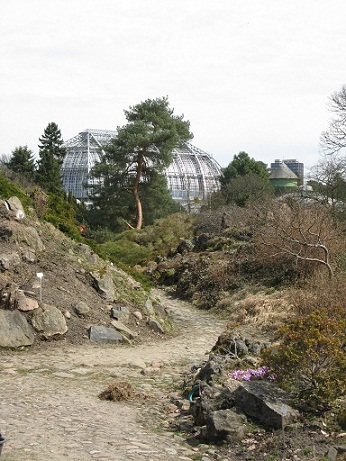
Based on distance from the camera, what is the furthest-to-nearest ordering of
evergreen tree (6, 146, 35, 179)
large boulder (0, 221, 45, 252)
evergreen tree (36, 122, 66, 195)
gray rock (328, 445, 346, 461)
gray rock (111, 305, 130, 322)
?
1. evergreen tree (6, 146, 35, 179)
2. evergreen tree (36, 122, 66, 195)
3. large boulder (0, 221, 45, 252)
4. gray rock (111, 305, 130, 322)
5. gray rock (328, 445, 346, 461)

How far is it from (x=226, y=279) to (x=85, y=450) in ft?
36.7

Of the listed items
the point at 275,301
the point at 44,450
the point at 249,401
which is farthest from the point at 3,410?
the point at 275,301

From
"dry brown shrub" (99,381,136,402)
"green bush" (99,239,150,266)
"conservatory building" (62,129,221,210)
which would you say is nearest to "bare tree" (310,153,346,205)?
"green bush" (99,239,150,266)

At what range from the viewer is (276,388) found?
5.93 meters

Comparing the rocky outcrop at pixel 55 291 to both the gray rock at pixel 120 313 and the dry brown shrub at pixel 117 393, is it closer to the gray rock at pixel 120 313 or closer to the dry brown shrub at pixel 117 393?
the gray rock at pixel 120 313

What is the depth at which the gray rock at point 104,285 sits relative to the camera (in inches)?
436

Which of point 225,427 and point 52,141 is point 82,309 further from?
point 52,141

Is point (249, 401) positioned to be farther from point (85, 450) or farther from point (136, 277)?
point (136, 277)

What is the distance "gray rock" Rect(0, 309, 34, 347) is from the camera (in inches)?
347

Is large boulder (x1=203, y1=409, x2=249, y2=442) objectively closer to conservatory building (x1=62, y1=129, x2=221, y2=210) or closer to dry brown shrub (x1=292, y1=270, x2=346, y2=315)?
dry brown shrub (x1=292, y1=270, x2=346, y2=315)

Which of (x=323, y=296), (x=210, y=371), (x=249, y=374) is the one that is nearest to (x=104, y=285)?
(x=323, y=296)

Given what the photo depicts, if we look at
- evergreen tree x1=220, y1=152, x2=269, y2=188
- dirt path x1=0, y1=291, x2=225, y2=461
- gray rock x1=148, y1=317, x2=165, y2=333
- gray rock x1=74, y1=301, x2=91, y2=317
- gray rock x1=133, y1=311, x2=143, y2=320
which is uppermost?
evergreen tree x1=220, y1=152, x2=269, y2=188

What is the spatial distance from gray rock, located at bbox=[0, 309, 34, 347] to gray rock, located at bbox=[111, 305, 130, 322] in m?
1.72

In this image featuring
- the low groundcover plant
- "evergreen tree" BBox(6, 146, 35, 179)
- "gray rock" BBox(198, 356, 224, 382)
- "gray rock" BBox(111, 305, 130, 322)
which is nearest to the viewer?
the low groundcover plant
